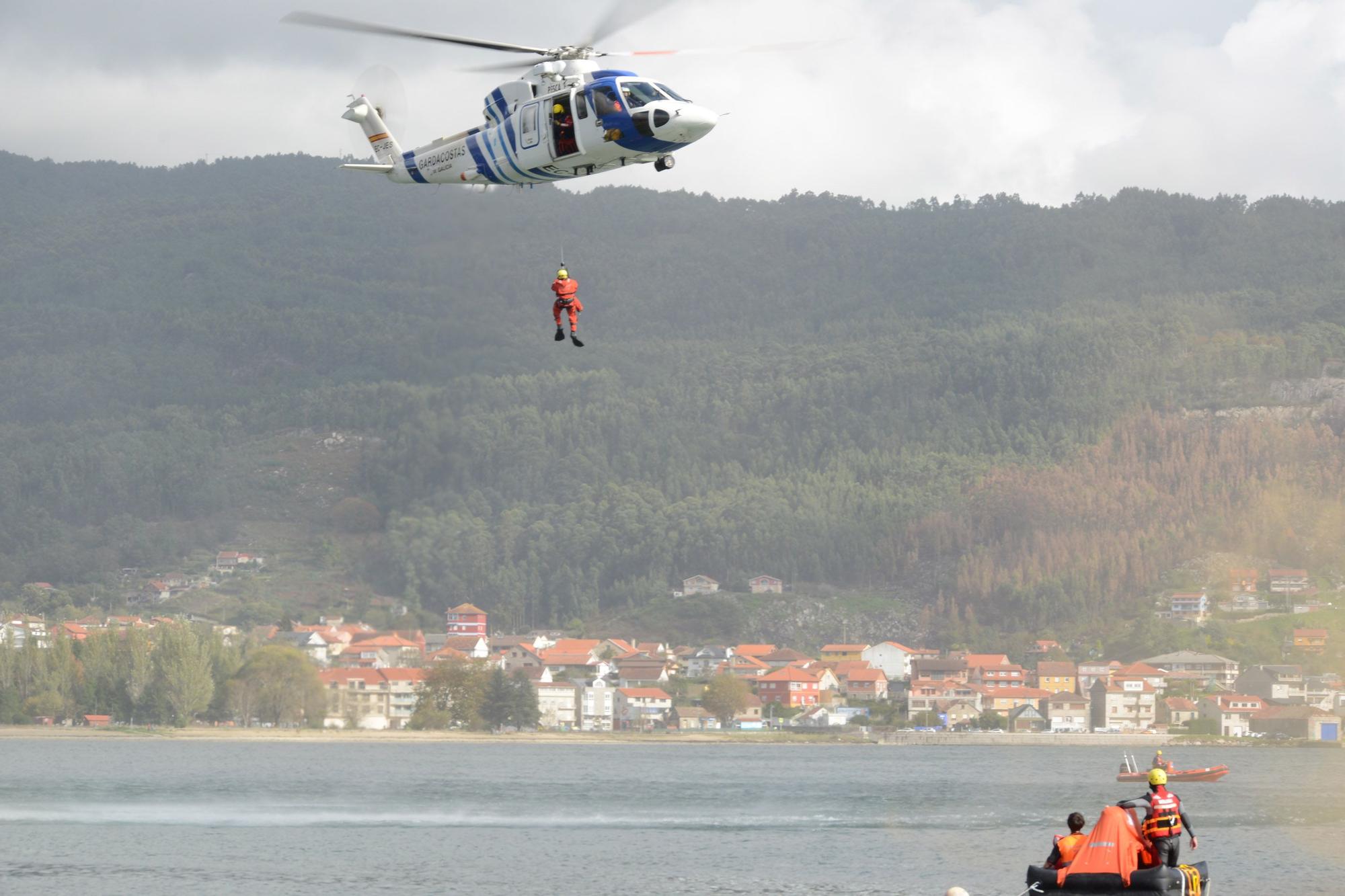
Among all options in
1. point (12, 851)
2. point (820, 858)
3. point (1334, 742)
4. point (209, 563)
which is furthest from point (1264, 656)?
point (12, 851)

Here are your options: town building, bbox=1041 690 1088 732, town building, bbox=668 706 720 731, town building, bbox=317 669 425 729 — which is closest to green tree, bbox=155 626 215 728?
town building, bbox=317 669 425 729

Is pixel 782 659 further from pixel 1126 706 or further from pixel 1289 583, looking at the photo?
pixel 1289 583

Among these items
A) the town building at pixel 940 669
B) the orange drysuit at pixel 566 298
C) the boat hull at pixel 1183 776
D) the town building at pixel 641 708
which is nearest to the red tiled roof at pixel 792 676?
the town building at pixel 940 669

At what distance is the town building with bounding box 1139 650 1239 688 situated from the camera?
16312 centimetres

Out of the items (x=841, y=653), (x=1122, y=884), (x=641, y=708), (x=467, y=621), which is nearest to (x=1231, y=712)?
(x=841, y=653)

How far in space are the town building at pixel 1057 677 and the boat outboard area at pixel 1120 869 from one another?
5537 inches

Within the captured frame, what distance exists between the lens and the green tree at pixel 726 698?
161250 mm

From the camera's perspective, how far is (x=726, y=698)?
161 m

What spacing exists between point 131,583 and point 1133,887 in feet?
474

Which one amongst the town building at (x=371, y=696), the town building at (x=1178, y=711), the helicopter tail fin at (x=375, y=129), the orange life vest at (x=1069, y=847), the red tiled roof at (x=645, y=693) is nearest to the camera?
the orange life vest at (x=1069, y=847)

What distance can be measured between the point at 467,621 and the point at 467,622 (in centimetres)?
13

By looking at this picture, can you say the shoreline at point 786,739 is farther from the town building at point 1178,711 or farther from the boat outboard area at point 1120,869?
the boat outboard area at point 1120,869

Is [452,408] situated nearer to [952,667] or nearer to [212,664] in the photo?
[212,664]

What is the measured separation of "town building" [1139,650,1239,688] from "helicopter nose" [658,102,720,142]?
141 metres
